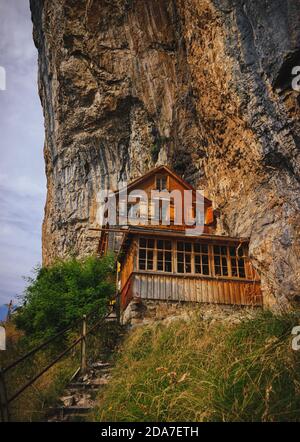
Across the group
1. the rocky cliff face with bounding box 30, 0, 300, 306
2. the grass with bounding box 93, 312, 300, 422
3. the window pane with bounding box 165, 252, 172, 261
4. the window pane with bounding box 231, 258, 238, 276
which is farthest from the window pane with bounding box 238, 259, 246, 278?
the grass with bounding box 93, 312, 300, 422

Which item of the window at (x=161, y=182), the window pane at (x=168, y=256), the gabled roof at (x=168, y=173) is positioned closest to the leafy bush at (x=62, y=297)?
the window pane at (x=168, y=256)

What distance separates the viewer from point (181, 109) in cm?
2656

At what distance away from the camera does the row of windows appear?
14703 mm

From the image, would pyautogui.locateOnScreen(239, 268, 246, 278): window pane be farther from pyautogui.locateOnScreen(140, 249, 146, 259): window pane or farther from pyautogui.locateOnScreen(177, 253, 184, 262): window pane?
pyautogui.locateOnScreen(140, 249, 146, 259): window pane

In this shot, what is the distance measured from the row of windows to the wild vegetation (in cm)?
187

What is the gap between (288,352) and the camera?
5113 mm

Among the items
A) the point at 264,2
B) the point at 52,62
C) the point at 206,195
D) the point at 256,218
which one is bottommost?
the point at 256,218

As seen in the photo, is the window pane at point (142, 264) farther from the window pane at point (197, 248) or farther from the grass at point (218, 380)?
the grass at point (218, 380)

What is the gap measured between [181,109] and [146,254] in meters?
15.3

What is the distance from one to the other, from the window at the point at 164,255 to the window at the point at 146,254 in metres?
0.28

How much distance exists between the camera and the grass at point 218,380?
4.57 metres
